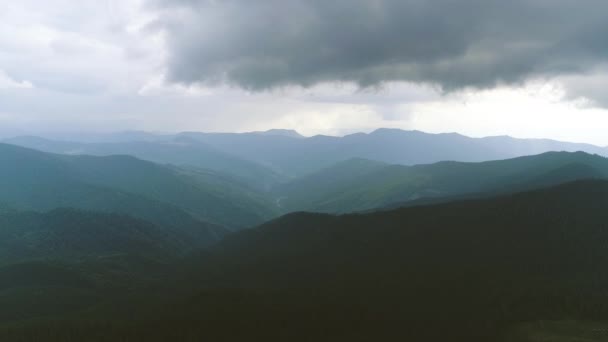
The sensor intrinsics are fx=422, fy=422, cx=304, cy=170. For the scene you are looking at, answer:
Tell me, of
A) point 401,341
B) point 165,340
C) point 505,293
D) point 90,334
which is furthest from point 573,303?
point 90,334

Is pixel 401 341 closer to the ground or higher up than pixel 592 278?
closer to the ground

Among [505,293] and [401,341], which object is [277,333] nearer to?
[401,341]

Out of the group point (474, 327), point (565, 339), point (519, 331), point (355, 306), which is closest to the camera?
point (565, 339)

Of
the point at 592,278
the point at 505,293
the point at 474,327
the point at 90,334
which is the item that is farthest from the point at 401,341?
the point at 90,334

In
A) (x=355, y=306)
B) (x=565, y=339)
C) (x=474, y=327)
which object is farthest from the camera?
(x=355, y=306)

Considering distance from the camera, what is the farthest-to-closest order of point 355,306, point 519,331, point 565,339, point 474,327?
1. point 355,306
2. point 474,327
3. point 519,331
4. point 565,339

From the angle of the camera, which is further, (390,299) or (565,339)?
(390,299)

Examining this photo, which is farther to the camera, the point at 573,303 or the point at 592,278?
the point at 592,278

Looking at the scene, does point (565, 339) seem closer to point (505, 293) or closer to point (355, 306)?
point (505, 293)
